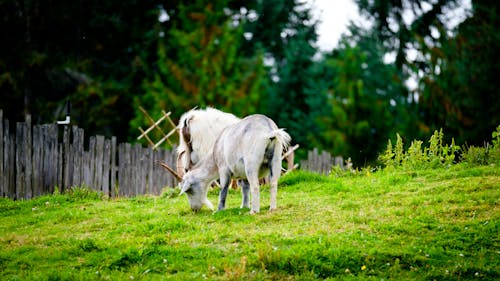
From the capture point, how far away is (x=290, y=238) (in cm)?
797

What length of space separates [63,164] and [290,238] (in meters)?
7.07

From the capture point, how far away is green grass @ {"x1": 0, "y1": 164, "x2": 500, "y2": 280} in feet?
23.6

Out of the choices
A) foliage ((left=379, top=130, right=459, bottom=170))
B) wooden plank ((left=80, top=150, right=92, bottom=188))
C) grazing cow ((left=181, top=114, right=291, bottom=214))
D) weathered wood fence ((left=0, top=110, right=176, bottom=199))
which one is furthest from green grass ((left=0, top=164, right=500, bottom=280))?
wooden plank ((left=80, top=150, right=92, bottom=188))

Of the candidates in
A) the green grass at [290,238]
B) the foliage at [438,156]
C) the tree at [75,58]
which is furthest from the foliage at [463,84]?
the tree at [75,58]

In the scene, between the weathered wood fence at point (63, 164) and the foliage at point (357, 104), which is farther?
the foliage at point (357, 104)

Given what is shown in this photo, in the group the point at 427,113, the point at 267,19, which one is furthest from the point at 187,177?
the point at 267,19

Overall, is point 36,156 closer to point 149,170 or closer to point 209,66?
point 149,170

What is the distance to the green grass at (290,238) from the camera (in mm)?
7188

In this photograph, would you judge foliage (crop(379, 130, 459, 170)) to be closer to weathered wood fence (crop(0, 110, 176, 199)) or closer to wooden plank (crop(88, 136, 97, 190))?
weathered wood fence (crop(0, 110, 176, 199))

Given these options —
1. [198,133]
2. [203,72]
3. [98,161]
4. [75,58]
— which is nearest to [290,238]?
[198,133]

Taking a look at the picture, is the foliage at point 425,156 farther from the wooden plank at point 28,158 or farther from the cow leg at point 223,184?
the wooden plank at point 28,158

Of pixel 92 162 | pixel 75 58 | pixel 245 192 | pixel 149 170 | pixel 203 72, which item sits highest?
pixel 75 58

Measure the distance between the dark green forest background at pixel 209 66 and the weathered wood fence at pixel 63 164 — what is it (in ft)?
22.9

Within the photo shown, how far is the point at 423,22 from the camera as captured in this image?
68.4ft
